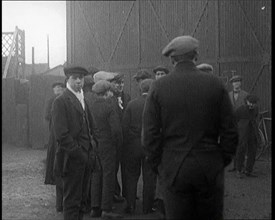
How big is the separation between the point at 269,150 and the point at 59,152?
8.60 meters

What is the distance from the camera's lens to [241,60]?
1317cm

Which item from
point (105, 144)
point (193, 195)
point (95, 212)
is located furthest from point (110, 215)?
point (193, 195)

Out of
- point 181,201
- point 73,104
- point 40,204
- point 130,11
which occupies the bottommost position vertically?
point 40,204

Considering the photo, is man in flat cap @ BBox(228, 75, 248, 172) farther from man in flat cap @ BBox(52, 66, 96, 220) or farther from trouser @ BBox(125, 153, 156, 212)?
man in flat cap @ BBox(52, 66, 96, 220)

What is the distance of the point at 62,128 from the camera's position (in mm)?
5266

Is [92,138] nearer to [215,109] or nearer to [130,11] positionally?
[215,109]

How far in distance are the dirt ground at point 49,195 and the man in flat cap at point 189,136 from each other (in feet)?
10.2

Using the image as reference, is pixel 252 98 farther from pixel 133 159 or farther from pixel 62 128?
pixel 62 128

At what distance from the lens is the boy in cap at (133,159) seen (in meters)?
6.80

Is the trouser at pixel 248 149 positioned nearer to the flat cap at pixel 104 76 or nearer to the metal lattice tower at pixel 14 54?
the flat cap at pixel 104 76

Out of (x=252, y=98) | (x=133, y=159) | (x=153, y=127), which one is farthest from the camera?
(x=252, y=98)

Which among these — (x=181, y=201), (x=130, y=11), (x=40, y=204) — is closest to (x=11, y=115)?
(x=130, y=11)

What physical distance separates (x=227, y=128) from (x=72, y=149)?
2.05m

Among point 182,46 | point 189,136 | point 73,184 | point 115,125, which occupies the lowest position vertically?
point 73,184
